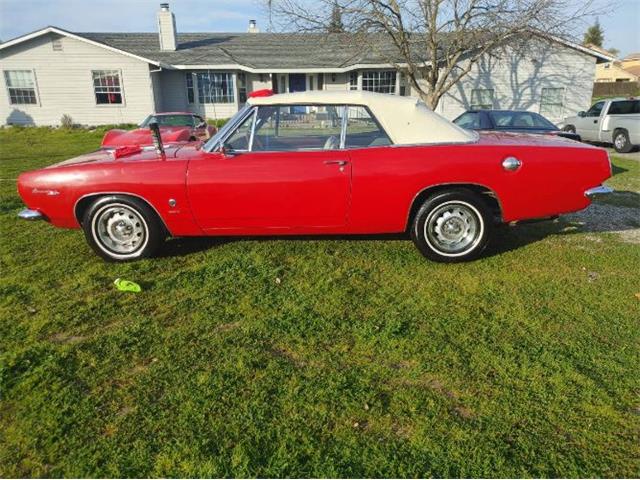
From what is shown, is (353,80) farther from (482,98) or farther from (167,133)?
(167,133)

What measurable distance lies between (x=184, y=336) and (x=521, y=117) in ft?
28.8

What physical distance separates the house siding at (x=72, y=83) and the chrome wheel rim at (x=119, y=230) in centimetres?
1833

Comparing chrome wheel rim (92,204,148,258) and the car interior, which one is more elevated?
the car interior

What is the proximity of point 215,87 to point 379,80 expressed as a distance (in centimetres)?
787

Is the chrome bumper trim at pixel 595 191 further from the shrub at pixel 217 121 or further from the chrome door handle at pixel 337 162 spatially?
the shrub at pixel 217 121

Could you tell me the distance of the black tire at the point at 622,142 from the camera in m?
13.3

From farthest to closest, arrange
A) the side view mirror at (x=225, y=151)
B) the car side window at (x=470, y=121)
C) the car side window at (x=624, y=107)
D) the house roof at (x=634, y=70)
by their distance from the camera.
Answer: the house roof at (x=634, y=70), the car side window at (x=624, y=107), the car side window at (x=470, y=121), the side view mirror at (x=225, y=151)

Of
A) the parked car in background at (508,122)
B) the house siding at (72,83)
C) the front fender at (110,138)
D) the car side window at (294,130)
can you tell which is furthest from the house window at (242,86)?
the car side window at (294,130)

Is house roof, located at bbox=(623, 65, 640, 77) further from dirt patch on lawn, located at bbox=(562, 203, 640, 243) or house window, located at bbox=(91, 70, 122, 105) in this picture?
dirt patch on lawn, located at bbox=(562, 203, 640, 243)

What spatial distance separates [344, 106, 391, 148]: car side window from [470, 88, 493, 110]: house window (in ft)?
60.4

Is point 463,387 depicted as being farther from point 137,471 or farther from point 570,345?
point 137,471

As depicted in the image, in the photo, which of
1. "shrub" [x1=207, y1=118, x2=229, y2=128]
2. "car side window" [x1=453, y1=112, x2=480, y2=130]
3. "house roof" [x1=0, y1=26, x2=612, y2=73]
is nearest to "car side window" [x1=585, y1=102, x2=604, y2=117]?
"house roof" [x1=0, y1=26, x2=612, y2=73]

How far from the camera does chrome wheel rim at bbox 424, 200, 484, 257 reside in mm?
4363

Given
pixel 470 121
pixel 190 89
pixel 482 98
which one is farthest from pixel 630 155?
pixel 190 89
